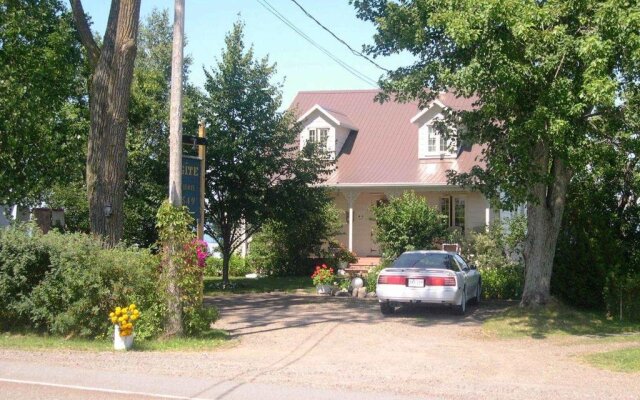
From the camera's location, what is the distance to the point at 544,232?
50.6 feet

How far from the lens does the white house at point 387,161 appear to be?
89.4ft

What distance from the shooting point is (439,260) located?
16375mm

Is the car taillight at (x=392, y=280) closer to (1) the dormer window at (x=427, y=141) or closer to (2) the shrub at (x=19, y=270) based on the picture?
(2) the shrub at (x=19, y=270)

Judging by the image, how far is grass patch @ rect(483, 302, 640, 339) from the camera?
1390 centimetres

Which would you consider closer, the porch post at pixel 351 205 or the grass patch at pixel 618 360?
the grass patch at pixel 618 360

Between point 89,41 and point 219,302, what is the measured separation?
8.04m

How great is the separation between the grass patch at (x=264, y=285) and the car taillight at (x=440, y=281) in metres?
7.44

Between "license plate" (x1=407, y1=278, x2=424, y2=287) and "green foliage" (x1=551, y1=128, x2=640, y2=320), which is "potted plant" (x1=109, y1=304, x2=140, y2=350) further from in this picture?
"green foliage" (x1=551, y1=128, x2=640, y2=320)

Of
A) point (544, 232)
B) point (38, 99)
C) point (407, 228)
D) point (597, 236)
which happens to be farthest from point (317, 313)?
point (38, 99)

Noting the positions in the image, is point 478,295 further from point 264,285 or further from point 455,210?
point 455,210

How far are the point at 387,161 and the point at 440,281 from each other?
44.9ft

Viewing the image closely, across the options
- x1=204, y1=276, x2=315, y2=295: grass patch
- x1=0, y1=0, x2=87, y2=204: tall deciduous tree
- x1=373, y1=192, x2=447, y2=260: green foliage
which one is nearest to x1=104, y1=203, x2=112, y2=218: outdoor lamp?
x1=0, y1=0, x2=87, y2=204: tall deciduous tree

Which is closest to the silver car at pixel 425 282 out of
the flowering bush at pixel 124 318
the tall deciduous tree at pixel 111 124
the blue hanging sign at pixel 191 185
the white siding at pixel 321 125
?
the blue hanging sign at pixel 191 185

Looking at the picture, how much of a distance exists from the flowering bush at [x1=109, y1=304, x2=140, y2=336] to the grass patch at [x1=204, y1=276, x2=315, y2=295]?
10.3 m
